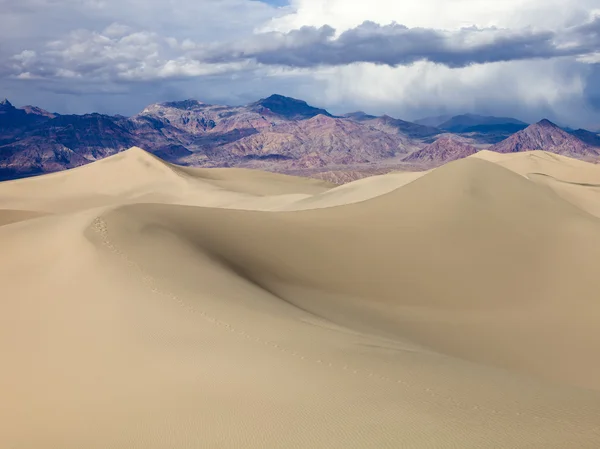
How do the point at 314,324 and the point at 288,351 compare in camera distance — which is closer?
the point at 288,351

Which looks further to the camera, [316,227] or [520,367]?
[316,227]

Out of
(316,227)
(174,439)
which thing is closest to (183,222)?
(316,227)

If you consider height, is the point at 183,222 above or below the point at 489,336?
above

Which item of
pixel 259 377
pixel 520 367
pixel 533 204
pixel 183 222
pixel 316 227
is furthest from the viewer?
pixel 533 204

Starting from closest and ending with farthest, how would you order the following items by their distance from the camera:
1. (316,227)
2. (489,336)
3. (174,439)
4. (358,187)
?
(174,439) < (489,336) < (316,227) < (358,187)

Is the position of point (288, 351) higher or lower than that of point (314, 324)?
higher

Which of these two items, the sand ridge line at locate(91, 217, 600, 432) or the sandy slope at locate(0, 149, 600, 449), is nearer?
the sandy slope at locate(0, 149, 600, 449)

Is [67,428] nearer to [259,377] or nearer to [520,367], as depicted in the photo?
[259,377]

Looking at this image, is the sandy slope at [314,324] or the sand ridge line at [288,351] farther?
the sand ridge line at [288,351]
